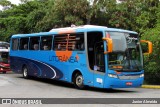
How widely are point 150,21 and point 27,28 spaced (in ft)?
57.3

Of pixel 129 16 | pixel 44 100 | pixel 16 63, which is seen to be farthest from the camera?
pixel 129 16

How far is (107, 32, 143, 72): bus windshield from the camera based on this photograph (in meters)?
16.6

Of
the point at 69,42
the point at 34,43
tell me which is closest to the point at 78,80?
the point at 69,42

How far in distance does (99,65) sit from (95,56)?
1.75 feet

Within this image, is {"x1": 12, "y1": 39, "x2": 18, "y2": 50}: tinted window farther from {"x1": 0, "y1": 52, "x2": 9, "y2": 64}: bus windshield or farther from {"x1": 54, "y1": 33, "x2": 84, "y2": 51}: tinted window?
{"x1": 0, "y1": 52, "x2": 9, "y2": 64}: bus windshield

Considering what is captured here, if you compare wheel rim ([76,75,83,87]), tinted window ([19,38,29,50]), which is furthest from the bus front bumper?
tinted window ([19,38,29,50])

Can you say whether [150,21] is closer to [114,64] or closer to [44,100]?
[114,64]

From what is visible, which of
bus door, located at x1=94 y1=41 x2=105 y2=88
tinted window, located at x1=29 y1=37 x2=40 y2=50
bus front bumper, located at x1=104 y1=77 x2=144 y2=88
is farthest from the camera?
tinted window, located at x1=29 y1=37 x2=40 y2=50

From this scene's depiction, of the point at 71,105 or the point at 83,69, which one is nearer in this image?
the point at 71,105

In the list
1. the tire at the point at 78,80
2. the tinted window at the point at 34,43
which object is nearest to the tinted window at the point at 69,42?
the tire at the point at 78,80

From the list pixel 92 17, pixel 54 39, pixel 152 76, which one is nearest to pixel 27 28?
pixel 92 17

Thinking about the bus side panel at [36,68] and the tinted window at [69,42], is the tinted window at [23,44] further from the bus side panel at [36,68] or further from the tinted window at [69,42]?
the tinted window at [69,42]

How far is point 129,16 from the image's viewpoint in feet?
Answer: 98.5

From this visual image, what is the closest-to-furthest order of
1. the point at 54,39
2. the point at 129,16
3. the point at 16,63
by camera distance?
the point at 54,39 → the point at 16,63 → the point at 129,16
